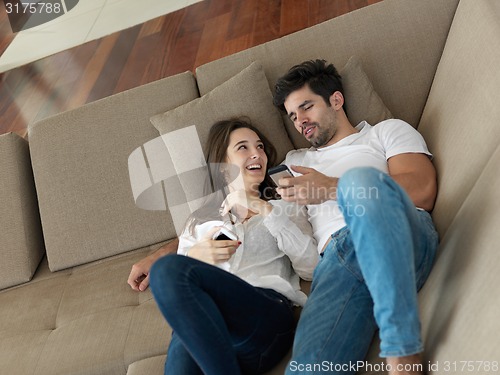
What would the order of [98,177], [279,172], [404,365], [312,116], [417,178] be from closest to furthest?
[404,365] < [417,178] < [279,172] < [312,116] < [98,177]

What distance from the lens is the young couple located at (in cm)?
127

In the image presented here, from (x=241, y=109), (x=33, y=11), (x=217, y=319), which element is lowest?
(x=33, y=11)

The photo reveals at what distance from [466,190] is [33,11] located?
16.0ft

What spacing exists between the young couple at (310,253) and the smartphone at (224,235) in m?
0.02

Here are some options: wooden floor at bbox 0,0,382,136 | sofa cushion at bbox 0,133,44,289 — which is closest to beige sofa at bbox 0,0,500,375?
sofa cushion at bbox 0,133,44,289

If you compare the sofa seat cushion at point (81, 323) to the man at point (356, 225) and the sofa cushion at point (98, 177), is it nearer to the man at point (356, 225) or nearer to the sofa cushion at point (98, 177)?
the sofa cushion at point (98, 177)

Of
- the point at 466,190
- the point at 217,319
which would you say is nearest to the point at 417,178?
the point at 466,190

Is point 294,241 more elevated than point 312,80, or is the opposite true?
point 312,80

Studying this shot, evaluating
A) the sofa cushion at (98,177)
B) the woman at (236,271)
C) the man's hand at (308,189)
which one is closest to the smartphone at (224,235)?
the woman at (236,271)

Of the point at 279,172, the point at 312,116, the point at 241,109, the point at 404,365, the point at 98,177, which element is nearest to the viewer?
the point at 404,365

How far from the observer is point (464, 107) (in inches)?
67.1

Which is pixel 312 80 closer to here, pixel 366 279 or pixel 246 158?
pixel 246 158

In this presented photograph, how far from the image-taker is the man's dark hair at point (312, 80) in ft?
6.37

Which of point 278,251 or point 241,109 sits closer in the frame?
point 278,251
